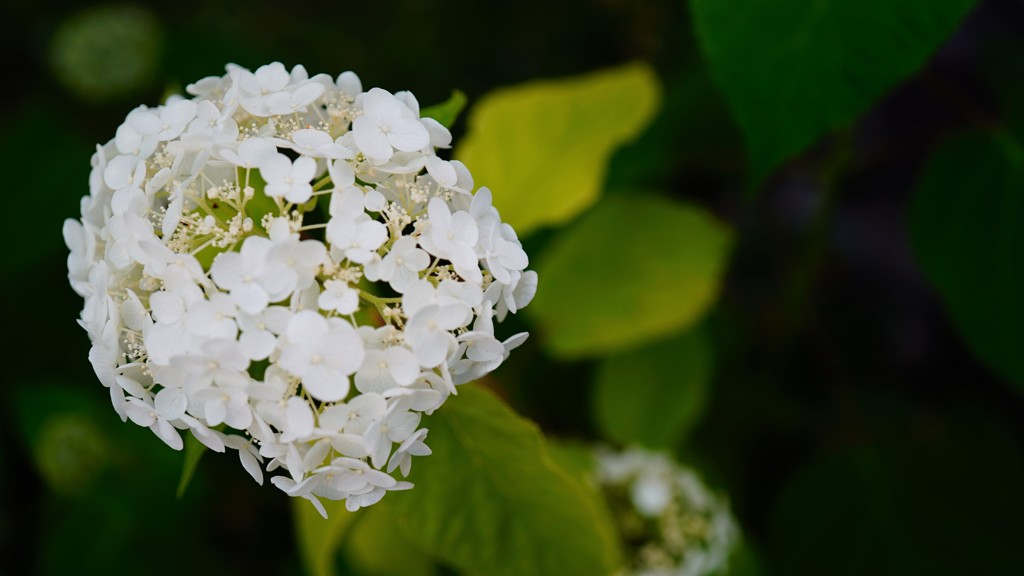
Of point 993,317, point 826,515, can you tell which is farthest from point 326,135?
point 826,515

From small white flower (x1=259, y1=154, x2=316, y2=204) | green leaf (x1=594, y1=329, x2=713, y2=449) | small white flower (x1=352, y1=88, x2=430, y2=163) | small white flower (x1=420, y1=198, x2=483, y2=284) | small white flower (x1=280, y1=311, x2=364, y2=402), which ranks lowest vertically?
green leaf (x1=594, y1=329, x2=713, y2=449)

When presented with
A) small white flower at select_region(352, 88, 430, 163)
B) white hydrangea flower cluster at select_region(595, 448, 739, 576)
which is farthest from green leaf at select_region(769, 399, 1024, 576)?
small white flower at select_region(352, 88, 430, 163)

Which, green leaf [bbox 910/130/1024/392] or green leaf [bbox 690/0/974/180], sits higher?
green leaf [bbox 690/0/974/180]

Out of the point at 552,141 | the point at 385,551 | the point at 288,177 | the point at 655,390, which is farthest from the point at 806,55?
the point at 385,551

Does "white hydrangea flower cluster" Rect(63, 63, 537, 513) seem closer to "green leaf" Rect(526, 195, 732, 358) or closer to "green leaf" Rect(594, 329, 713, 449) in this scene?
"green leaf" Rect(526, 195, 732, 358)

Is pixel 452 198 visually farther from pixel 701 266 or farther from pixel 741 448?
pixel 741 448

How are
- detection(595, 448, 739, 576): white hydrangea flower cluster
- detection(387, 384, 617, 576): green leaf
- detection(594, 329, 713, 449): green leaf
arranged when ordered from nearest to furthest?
detection(387, 384, 617, 576): green leaf
detection(595, 448, 739, 576): white hydrangea flower cluster
detection(594, 329, 713, 449): green leaf

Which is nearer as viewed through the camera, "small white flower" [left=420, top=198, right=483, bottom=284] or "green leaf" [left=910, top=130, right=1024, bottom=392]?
"small white flower" [left=420, top=198, right=483, bottom=284]
